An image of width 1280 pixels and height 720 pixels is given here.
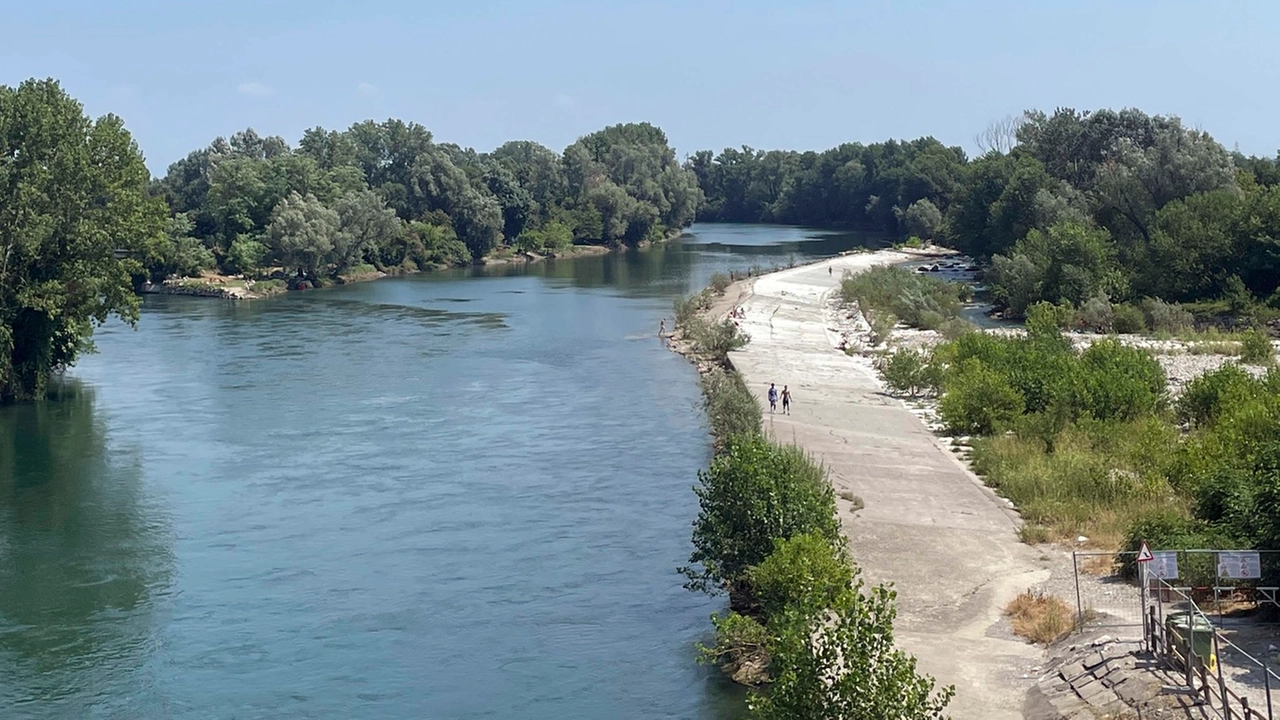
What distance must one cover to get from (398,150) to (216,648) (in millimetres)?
124205

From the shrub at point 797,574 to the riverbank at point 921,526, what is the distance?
2.30 m

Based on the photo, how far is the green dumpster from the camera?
19.2 m

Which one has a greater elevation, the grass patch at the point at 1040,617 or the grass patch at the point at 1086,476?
the grass patch at the point at 1086,476

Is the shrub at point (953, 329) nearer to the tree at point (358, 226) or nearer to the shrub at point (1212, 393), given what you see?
the shrub at point (1212, 393)

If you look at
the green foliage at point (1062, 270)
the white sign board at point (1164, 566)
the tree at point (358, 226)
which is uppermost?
the tree at point (358, 226)

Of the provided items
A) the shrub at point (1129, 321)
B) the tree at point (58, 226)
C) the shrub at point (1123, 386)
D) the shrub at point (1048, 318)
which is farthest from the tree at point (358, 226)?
the shrub at point (1123, 386)

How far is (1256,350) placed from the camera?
55.2 meters

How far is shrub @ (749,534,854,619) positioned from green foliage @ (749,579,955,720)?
3.11 m

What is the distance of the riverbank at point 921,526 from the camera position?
77.5 ft

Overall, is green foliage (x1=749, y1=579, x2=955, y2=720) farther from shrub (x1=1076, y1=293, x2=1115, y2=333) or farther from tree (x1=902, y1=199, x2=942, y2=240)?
tree (x1=902, y1=199, x2=942, y2=240)

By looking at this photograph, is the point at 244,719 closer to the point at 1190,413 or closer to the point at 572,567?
the point at 572,567

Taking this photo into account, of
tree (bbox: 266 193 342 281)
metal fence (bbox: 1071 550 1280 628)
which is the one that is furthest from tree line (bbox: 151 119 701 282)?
metal fence (bbox: 1071 550 1280 628)

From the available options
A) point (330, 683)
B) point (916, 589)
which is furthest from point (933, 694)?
point (330, 683)

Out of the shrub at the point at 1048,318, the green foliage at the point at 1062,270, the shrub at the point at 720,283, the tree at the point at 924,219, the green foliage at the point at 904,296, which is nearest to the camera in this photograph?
the shrub at the point at 1048,318
